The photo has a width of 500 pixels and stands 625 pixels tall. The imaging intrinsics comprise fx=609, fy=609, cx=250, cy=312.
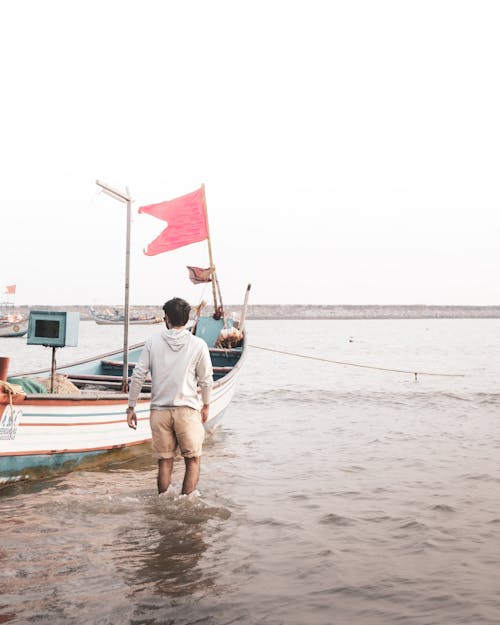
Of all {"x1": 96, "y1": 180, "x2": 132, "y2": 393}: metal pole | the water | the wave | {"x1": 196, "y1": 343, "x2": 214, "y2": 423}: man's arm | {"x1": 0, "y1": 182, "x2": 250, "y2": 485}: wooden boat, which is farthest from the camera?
the wave

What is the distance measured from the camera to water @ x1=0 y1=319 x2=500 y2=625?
4.21m

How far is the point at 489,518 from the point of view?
6367mm

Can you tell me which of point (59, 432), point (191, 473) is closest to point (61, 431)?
point (59, 432)

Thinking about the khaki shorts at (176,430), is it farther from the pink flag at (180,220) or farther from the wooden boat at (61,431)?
the pink flag at (180,220)

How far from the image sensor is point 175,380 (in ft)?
18.9

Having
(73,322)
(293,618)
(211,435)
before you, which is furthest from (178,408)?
(211,435)

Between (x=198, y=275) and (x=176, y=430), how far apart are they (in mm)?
10505

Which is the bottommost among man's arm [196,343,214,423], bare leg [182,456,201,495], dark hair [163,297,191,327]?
bare leg [182,456,201,495]

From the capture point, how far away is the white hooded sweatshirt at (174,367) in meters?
5.78

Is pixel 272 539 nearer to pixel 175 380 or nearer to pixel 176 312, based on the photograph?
pixel 175 380

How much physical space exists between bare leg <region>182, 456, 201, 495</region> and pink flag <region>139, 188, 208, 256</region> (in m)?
5.72

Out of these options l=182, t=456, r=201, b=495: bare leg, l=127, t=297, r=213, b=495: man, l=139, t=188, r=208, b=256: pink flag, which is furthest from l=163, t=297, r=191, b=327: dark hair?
l=139, t=188, r=208, b=256: pink flag

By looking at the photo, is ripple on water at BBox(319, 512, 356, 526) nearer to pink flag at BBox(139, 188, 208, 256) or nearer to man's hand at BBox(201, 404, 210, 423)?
man's hand at BBox(201, 404, 210, 423)

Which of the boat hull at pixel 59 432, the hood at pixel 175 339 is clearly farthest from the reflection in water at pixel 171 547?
the hood at pixel 175 339
